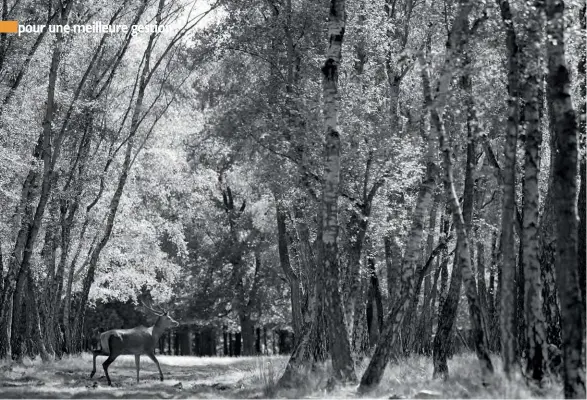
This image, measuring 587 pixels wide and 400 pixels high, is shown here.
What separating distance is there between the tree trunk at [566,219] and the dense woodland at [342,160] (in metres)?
0.03

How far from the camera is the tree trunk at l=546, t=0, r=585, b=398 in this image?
10.1 meters

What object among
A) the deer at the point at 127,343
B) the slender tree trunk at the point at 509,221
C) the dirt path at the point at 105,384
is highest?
the slender tree trunk at the point at 509,221

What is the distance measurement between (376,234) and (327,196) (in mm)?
7165

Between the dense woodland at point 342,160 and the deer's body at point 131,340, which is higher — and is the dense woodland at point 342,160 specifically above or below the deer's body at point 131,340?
above

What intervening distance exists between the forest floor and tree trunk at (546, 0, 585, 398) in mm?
1084

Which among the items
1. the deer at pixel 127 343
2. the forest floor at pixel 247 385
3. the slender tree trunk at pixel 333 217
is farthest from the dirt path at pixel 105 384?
the slender tree trunk at pixel 333 217

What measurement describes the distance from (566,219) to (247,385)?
9.15m

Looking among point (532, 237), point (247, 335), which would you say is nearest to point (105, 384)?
point (532, 237)

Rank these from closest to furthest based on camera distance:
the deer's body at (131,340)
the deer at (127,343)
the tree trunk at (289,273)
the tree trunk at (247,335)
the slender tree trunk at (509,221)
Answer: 1. the slender tree trunk at (509,221)
2. the deer at (127,343)
3. the deer's body at (131,340)
4. the tree trunk at (289,273)
5. the tree trunk at (247,335)

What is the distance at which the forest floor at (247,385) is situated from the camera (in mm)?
12031

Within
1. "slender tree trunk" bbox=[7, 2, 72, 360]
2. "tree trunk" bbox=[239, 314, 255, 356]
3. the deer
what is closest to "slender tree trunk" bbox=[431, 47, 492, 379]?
the deer

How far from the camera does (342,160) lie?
19.6m

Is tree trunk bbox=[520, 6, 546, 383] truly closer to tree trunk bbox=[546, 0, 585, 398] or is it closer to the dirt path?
tree trunk bbox=[546, 0, 585, 398]

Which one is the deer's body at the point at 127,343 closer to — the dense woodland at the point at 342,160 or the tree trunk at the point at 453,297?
the dense woodland at the point at 342,160
